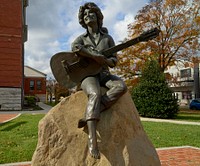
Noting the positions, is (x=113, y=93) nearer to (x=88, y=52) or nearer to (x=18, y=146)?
(x=88, y=52)

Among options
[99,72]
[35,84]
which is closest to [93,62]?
[99,72]

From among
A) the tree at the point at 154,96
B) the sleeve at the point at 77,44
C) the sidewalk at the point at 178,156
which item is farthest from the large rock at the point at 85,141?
the tree at the point at 154,96

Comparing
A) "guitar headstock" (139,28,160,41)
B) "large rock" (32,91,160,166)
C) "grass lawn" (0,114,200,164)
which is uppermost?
"guitar headstock" (139,28,160,41)

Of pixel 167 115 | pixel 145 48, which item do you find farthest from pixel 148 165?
pixel 145 48

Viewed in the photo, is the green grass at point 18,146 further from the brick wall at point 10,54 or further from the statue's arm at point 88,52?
the brick wall at point 10,54

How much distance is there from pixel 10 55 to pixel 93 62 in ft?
76.1

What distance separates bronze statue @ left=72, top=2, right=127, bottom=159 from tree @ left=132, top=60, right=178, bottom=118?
42.2ft

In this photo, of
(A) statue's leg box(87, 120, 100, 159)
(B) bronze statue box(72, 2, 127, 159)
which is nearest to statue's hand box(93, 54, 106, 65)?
(B) bronze statue box(72, 2, 127, 159)

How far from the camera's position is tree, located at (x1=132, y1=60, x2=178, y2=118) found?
16.3 metres

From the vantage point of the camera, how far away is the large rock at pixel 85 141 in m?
3.52

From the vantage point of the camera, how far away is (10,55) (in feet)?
83.1

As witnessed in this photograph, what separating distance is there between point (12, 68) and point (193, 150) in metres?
21.9

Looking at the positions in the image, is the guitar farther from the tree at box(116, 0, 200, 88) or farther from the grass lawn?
the tree at box(116, 0, 200, 88)

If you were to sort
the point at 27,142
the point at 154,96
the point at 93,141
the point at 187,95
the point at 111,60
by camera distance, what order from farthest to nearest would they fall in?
the point at 187,95 < the point at 154,96 < the point at 27,142 < the point at 111,60 < the point at 93,141
